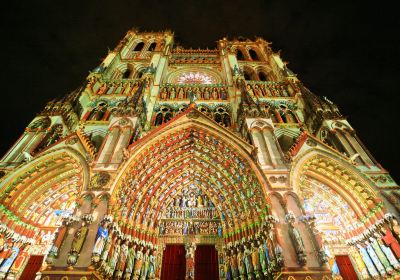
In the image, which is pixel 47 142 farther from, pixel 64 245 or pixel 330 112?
pixel 330 112

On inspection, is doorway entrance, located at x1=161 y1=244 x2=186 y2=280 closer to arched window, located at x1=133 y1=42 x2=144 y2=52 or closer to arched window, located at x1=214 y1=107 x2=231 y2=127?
arched window, located at x1=214 y1=107 x2=231 y2=127

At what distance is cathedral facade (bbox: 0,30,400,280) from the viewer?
7793 mm

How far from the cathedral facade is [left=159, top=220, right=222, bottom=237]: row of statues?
4 centimetres

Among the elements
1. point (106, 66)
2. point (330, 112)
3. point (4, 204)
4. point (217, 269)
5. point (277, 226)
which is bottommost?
point (217, 269)

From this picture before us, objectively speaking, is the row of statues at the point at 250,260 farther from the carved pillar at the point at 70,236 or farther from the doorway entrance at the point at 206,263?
the carved pillar at the point at 70,236

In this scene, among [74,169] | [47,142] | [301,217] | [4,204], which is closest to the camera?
[301,217]

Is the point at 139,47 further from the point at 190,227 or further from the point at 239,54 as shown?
the point at 190,227

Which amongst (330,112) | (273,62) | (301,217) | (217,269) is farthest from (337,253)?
(273,62)

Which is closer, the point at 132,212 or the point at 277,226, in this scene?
the point at 277,226

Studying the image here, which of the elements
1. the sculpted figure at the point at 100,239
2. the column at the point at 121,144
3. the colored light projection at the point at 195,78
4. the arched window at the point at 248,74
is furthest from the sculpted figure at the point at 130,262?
the arched window at the point at 248,74

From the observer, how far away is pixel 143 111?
12812mm

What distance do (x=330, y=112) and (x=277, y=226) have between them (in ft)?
26.7

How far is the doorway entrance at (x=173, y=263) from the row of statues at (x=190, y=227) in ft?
1.98

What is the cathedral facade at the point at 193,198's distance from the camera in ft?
25.6
